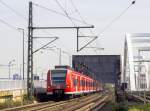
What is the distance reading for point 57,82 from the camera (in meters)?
53.1

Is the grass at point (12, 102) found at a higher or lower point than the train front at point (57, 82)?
lower

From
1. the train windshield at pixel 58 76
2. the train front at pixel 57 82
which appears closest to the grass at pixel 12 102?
the train front at pixel 57 82

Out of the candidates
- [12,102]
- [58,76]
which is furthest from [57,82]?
[12,102]

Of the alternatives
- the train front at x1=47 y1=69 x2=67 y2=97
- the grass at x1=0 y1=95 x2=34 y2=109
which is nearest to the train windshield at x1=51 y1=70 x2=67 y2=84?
the train front at x1=47 y1=69 x2=67 y2=97

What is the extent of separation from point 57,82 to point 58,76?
659 mm

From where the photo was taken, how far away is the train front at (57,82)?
5272cm

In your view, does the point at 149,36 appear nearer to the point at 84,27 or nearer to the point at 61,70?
the point at 61,70

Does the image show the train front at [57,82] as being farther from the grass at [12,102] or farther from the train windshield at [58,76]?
the grass at [12,102]

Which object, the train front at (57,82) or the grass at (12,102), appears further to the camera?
the train front at (57,82)

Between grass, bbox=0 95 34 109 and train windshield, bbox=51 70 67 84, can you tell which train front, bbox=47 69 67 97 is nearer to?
train windshield, bbox=51 70 67 84

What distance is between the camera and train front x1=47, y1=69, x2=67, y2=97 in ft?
173

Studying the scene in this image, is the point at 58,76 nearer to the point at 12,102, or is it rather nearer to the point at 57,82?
the point at 57,82

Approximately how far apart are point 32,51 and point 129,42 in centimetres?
3915

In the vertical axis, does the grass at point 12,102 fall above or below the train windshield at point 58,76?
below
